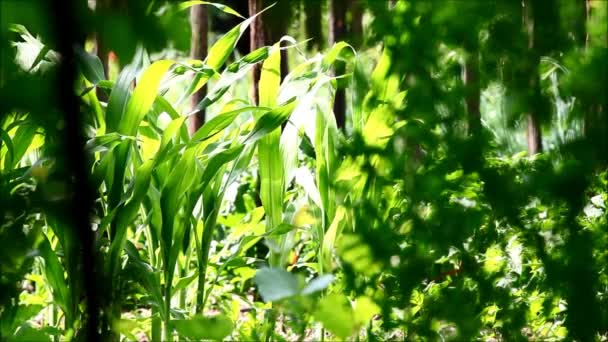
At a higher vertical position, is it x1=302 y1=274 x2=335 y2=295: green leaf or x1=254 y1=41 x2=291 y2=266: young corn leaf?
x1=254 y1=41 x2=291 y2=266: young corn leaf

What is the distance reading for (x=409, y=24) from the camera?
0.87 meters

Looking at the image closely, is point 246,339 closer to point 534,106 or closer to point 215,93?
point 215,93

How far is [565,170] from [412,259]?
176 millimetres

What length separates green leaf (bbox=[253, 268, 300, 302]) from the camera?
66cm

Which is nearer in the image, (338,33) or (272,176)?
(272,176)

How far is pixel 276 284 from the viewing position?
683mm

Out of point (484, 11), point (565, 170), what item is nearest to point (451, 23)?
point (484, 11)

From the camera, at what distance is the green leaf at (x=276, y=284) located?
0.66 meters

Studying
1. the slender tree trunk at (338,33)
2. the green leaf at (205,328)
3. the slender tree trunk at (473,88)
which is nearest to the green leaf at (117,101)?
the slender tree trunk at (473,88)

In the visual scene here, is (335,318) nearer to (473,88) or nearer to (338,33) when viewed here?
(473,88)

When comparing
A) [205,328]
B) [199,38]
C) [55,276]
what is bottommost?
[205,328]

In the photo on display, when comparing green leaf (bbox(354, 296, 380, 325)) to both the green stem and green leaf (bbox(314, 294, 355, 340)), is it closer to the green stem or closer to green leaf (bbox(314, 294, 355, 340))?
green leaf (bbox(314, 294, 355, 340))


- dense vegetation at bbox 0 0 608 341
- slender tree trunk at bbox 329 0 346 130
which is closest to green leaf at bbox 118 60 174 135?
dense vegetation at bbox 0 0 608 341

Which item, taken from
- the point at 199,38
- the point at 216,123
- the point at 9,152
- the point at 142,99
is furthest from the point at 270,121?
the point at 199,38
